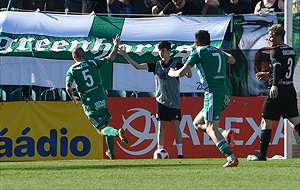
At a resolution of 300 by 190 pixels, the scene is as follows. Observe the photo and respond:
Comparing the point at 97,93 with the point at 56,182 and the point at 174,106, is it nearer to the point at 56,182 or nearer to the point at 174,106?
the point at 174,106

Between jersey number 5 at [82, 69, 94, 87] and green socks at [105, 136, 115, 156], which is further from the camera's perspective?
green socks at [105, 136, 115, 156]

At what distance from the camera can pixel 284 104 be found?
15.1m

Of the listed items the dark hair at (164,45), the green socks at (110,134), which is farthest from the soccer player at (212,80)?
the dark hair at (164,45)

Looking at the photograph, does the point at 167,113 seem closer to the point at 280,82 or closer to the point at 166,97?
the point at 166,97

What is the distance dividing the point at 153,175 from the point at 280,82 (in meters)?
3.31

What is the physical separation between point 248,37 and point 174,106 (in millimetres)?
2340

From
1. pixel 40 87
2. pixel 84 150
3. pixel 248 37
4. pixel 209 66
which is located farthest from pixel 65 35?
pixel 209 66

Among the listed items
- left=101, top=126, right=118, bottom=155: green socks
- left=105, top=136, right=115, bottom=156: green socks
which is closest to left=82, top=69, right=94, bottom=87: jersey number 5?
left=101, top=126, right=118, bottom=155: green socks

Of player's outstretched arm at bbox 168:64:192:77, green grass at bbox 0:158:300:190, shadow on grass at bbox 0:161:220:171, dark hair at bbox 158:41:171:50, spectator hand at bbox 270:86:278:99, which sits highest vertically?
dark hair at bbox 158:41:171:50

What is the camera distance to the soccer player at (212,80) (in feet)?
45.2

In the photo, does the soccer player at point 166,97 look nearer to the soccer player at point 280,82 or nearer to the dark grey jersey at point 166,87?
the dark grey jersey at point 166,87

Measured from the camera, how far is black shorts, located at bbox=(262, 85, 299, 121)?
49.2 feet

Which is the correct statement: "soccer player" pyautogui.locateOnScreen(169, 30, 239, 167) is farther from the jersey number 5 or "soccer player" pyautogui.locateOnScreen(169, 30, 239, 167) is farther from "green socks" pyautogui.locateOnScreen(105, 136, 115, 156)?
"green socks" pyautogui.locateOnScreen(105, 136, 115, 156)

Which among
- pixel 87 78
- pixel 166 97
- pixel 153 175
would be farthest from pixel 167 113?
pixel 153 175
